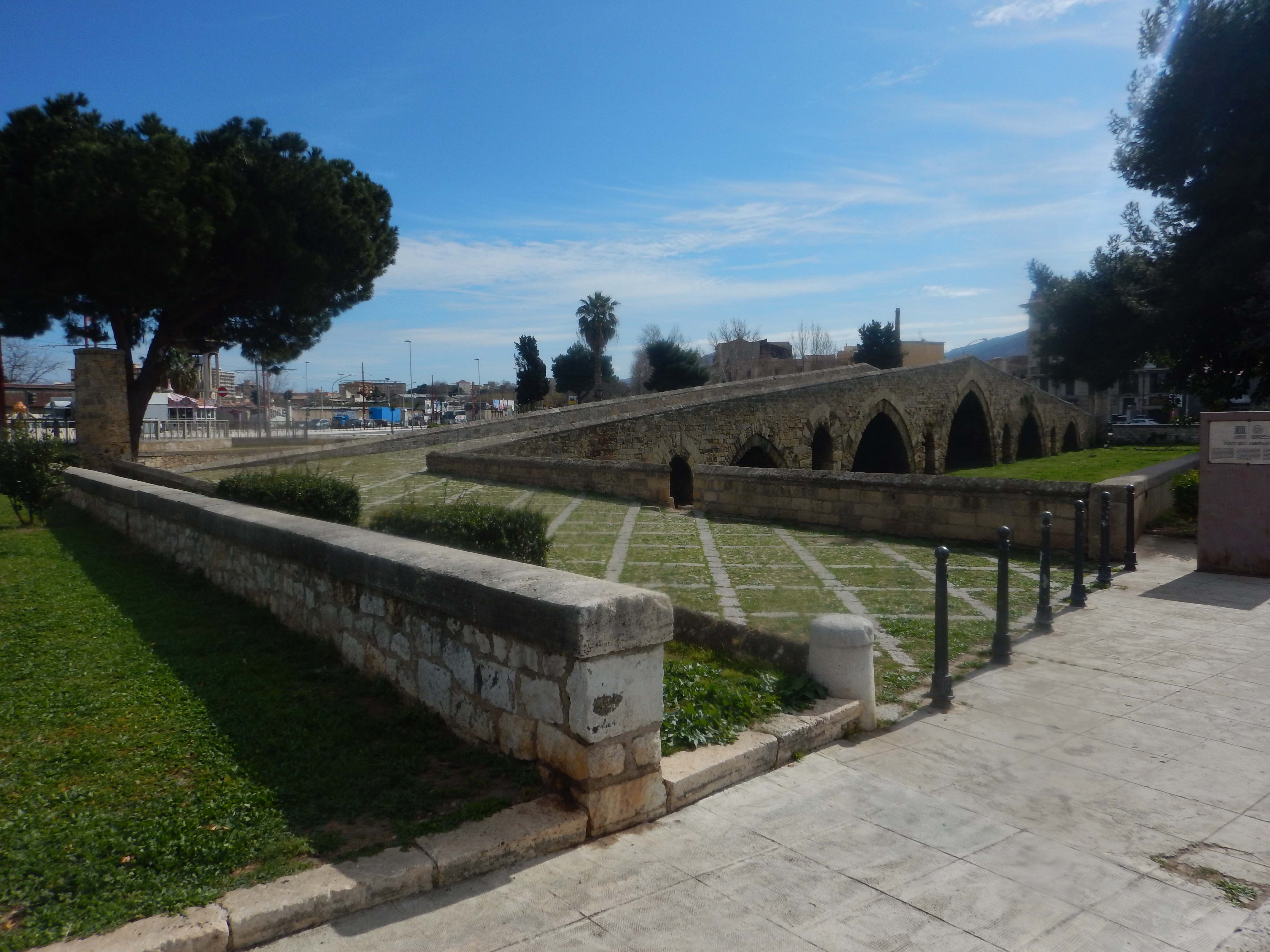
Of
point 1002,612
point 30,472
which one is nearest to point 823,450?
point 30,472

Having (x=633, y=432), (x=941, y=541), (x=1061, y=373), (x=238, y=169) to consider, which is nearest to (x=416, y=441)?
(x=633, y=432)

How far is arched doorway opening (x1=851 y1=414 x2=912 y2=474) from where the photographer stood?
106ft

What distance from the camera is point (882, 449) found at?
111 feet

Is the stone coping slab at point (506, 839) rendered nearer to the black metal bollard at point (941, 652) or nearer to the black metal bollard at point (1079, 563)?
the black metal bollard at point (941, 652)

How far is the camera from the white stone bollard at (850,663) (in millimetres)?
4254

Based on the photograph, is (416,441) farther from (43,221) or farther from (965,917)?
(965,917)

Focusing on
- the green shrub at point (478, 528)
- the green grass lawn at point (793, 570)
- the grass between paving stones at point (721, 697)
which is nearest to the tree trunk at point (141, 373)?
the green grass lawn at point (793, 570)

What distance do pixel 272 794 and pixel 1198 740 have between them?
4.25m

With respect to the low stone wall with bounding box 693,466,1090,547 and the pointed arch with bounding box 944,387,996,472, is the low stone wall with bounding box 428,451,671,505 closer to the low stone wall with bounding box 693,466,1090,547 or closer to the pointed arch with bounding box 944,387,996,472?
the low stone wall with bounding box 693,466,1090,547

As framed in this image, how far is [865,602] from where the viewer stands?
6840 millimetres

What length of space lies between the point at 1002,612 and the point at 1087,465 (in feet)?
95.3

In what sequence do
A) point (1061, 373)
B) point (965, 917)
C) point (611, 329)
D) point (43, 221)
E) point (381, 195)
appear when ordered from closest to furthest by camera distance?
1. point (965, 917)
2. point (43, 221)
3. point (1061, 373)
4. point (381, 195)
5. point (611, 329)

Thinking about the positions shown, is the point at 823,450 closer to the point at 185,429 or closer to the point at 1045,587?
the point at 185,429

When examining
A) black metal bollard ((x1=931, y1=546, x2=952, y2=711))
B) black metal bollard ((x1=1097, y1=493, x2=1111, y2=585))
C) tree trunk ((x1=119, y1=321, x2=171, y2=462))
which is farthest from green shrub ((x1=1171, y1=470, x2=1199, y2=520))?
tree trunk ((x1=119, y1=321, x2=171, y2=462))
